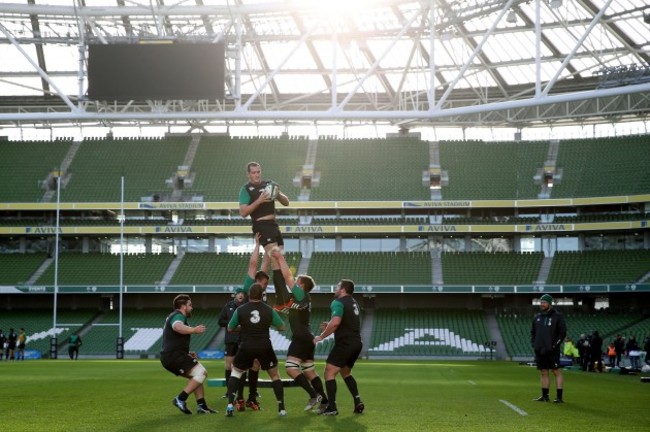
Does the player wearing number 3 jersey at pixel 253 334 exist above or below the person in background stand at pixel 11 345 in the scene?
above

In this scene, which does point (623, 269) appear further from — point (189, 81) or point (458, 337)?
point (189, 81)

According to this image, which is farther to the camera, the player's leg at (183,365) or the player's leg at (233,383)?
the player's leg at (183,365)

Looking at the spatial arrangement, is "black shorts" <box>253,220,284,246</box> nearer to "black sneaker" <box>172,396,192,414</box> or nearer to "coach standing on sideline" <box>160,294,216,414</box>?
"coach standing on sideline" <box>160,294,216,414</box>

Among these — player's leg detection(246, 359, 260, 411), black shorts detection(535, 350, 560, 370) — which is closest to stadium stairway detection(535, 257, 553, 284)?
black shorts detection(535, 350, 560, 370)

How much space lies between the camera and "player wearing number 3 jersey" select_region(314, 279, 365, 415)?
15.6 metres

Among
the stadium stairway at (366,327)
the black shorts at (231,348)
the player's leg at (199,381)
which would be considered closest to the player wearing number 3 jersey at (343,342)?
the player's leg at (199,381)

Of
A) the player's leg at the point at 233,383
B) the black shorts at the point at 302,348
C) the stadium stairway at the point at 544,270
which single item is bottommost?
the player's leg at the point at 233,383

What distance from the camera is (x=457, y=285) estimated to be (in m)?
58.7

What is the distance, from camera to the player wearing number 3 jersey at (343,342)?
15.6m

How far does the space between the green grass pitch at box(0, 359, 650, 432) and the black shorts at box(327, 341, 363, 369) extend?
0.86 metres

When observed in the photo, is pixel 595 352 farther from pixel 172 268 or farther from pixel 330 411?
pixel 172 268

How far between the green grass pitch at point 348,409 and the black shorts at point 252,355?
0.83 metres

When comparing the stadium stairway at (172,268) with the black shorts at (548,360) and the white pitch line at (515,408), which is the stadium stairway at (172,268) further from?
the white pitch line at (515,408)

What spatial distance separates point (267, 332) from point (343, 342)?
1.32 m
